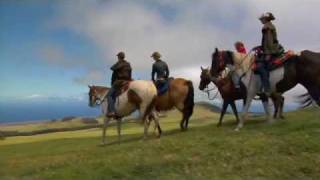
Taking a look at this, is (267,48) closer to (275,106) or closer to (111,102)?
(275,106)

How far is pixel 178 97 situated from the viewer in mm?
20453

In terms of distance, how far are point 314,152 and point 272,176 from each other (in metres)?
1.95

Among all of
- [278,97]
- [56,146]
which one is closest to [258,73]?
[278,97]

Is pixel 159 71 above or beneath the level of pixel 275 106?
above

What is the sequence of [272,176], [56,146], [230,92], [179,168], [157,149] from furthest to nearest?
1. [56,146]
2. [230,92]
3. [157,149]
4. [179,168]
5. [272,176]

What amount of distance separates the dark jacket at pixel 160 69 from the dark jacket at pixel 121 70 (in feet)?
3.23

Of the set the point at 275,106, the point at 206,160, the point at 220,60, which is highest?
the point at 220,60

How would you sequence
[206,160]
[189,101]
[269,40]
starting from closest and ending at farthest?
[206,160]
[269,40]
[189,101]

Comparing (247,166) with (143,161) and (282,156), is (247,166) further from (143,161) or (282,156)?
(143,161)

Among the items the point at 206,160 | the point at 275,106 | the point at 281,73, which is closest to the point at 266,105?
the point at 275,106

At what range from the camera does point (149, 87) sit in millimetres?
19250

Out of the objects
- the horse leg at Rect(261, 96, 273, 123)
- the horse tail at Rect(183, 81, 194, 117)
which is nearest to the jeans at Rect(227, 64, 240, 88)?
the horse leg at Rect(261, 96, 273, 123)

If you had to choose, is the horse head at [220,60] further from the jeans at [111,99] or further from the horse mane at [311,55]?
the jeans at [111,99]

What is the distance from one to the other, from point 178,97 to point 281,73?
179 inches
